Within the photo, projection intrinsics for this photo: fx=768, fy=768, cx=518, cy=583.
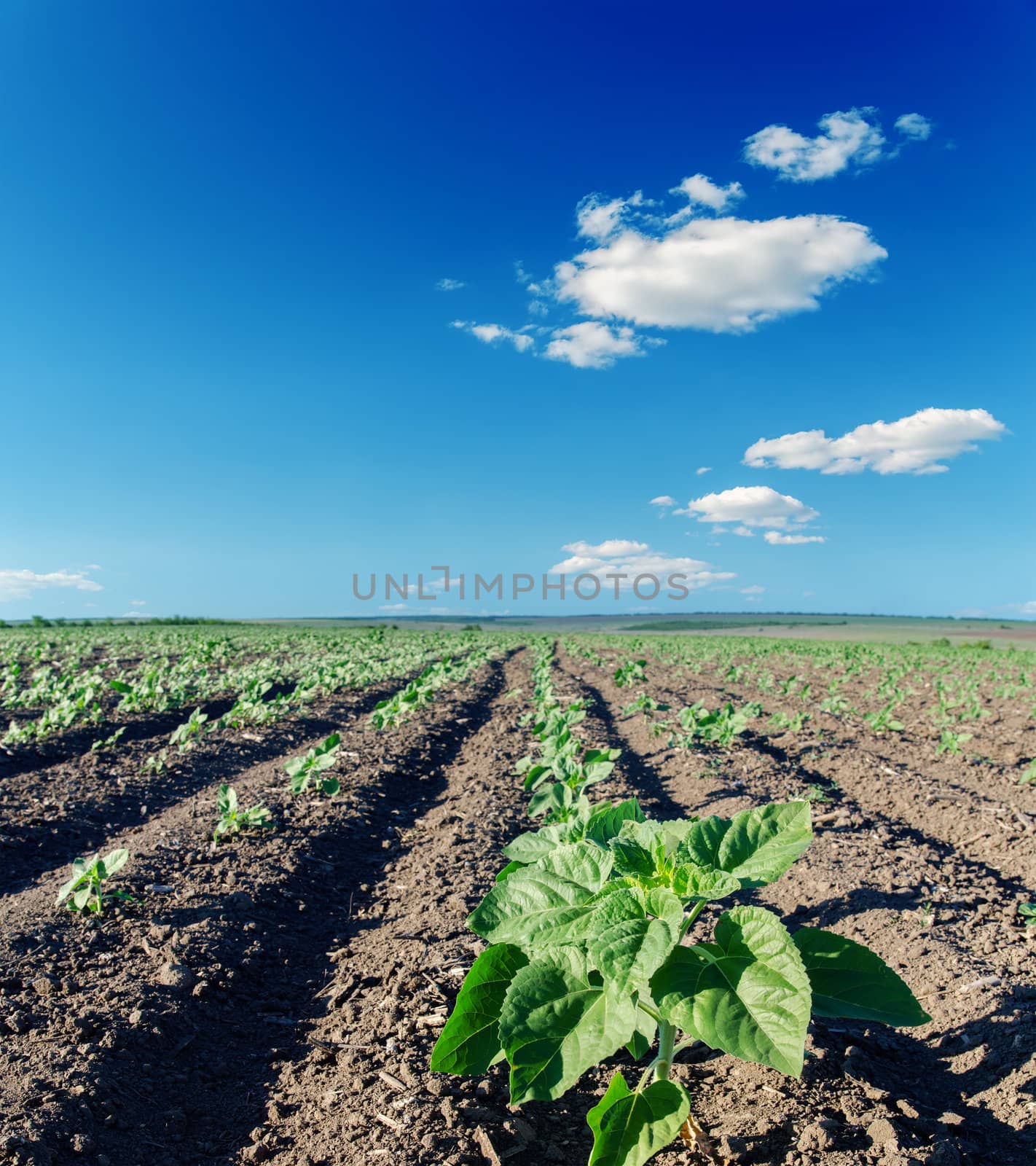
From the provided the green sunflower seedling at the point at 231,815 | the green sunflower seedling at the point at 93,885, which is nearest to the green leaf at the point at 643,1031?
the green sunflower seedling at the point at 93,885

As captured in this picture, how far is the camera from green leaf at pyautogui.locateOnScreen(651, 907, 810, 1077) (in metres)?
1.60

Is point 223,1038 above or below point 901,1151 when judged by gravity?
below

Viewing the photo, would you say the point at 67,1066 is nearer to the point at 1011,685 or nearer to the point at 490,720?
the point at 490,720

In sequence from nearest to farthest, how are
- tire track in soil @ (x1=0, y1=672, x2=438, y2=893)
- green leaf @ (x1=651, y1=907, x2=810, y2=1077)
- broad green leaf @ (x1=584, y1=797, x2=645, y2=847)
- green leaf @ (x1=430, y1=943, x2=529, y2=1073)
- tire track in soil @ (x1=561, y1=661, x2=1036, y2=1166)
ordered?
green leaf @ (x1=651, y1=907, x2=810, y2=1077)
green leaf @ (x1=430, y1=943, x2=529, y2=1073)
tire track in soil @ (x1=561, y1=661, x2=1036, y2=1166)
broad green leaf @ (x1=584, y1=797, x2=645, y2=847)
tire track in soil @ (x1=0, y1=672, x2=438, y2=893)

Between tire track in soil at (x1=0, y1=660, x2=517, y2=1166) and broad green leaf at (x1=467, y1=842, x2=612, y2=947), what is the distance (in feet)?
4.06

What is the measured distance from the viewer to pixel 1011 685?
17062mm

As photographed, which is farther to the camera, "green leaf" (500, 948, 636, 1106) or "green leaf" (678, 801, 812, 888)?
"green leaf" (678, 801, 812, 888)

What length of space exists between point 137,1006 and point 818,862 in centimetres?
384

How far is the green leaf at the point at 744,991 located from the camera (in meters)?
1.60

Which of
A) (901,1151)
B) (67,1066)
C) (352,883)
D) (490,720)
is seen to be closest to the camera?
(901,1151)

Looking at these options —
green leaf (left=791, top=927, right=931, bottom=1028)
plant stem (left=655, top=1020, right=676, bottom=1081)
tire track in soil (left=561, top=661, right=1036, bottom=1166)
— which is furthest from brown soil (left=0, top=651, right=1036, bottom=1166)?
green leaf (left=791, top=927, right=931, bottom=1028)

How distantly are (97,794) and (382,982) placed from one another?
513 centimetres

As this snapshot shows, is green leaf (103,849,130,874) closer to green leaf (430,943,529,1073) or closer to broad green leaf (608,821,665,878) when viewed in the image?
green leaf (430,943,529,1073)

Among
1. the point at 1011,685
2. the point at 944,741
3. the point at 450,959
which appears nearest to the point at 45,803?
the point at 450,959
